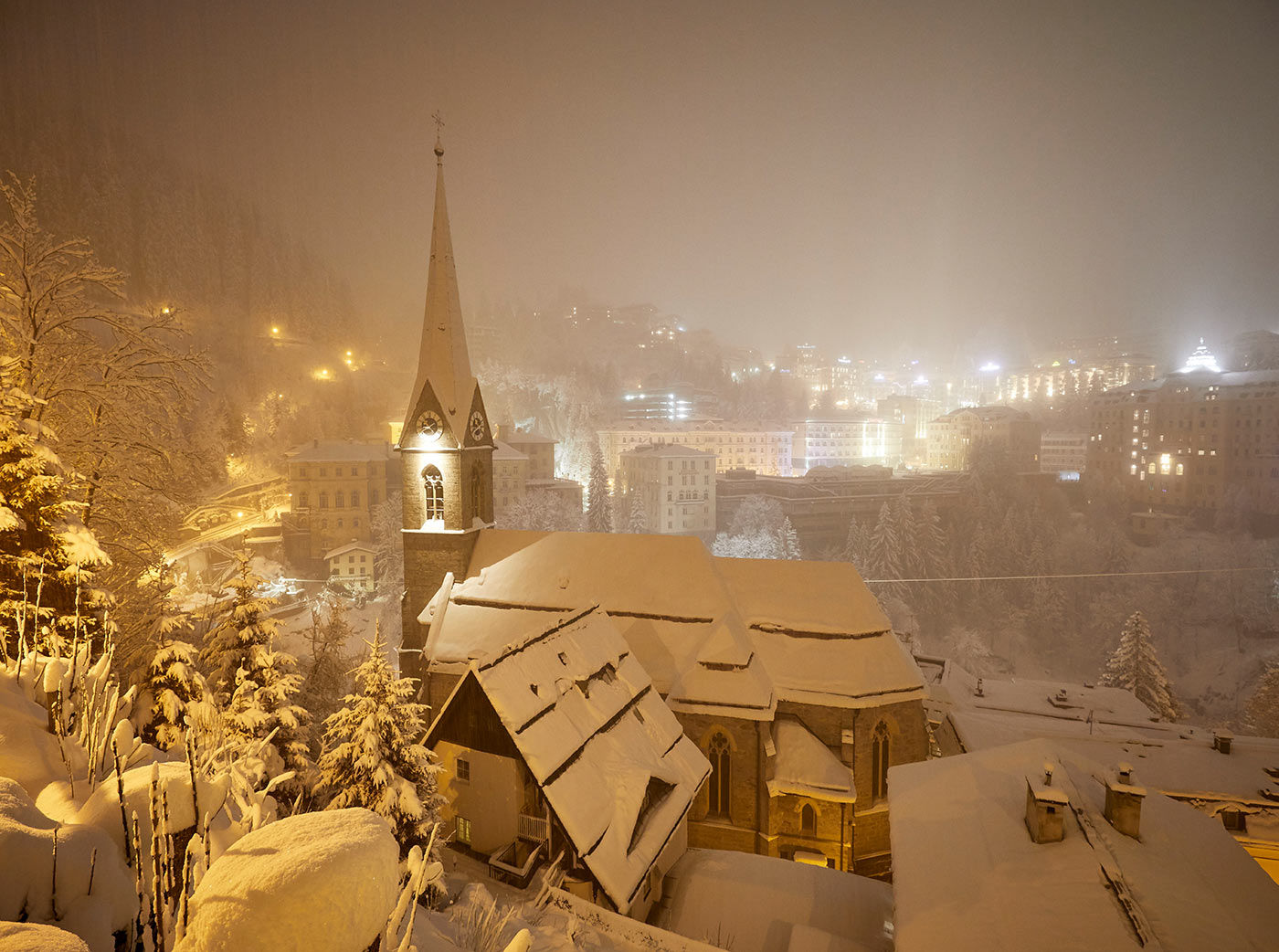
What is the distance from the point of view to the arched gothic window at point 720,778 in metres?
19.3

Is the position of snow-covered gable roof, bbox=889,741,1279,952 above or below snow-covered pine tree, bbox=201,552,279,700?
below

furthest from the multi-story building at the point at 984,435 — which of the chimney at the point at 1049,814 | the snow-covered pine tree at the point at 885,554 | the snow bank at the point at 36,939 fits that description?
the snow bank at the point at 36,939

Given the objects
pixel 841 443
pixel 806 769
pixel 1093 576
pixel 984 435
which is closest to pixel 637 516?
pixel 1093 576

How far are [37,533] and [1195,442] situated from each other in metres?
110

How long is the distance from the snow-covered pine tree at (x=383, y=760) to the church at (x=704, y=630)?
147 inches

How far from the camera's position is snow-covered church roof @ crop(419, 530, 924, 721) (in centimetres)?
1955

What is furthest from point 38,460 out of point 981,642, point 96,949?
point 981,642

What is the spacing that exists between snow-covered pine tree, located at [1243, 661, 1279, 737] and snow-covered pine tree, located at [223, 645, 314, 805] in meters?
61.4

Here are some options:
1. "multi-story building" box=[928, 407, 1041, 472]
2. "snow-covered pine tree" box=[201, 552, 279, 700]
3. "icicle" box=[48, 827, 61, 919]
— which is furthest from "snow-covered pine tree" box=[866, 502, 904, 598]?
"icicle" box=[48, 827, 61, 919]

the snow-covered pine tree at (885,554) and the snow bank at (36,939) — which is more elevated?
the snow bank at (36,939)

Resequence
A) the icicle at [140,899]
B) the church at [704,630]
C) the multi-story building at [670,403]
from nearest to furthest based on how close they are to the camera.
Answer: the icicle at [140,899], the church at [704,630], the multi-story building at [670,403]

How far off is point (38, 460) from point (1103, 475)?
11065 centimetres

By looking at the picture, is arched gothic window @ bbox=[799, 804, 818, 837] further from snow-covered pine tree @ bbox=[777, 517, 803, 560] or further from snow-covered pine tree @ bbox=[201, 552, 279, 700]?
snow-covered pine tree @ bbox=[777, 517, 803, 560]

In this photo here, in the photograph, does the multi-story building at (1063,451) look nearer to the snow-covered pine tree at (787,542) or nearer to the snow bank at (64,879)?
the snow-covered pine tree at (787,542)
